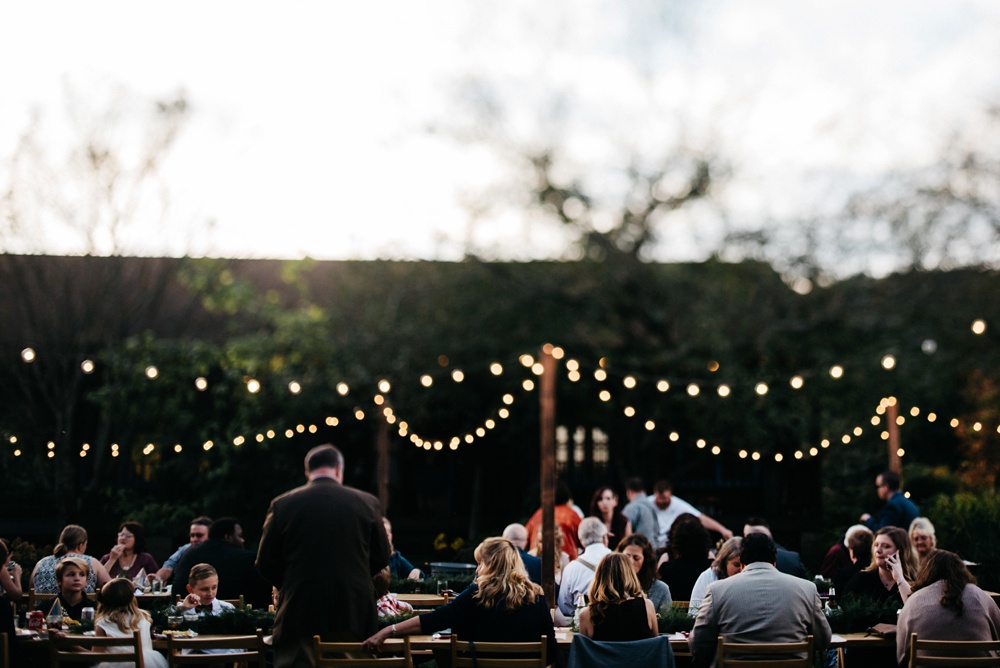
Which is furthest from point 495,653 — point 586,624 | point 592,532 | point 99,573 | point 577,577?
point 99,573

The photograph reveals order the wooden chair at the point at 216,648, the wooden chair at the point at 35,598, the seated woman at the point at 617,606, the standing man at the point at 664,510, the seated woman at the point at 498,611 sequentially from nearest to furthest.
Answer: the seated woman at the point at 617,606 < the seated woman at the point at 498,611 < the wooden chair at the point at 216,648 < the wooden chair at the point at 35,598 < the standing man at the point at 664,510

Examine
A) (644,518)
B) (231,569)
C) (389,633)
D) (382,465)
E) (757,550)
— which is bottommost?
(389,633)

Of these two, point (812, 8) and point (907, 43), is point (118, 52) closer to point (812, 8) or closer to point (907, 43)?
point (812, 8)

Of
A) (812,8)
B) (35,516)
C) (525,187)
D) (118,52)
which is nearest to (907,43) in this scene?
(812,8)

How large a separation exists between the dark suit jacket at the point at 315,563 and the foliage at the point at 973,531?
24.0 ft

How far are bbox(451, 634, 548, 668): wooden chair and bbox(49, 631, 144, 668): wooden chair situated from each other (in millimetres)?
1558

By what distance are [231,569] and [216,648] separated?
1719 millimetres

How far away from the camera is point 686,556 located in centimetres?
795

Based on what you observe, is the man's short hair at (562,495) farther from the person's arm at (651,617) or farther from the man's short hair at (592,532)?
the person's arm at (651,617)

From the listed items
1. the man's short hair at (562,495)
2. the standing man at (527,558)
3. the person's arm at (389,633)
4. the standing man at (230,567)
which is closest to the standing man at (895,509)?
the man's short hair at (562,495)

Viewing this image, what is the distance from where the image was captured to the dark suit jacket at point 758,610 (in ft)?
18.8

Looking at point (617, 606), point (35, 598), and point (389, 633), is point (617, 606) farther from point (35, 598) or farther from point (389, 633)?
point (35, 598)

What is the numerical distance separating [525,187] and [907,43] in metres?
5.60

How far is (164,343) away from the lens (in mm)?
16359
